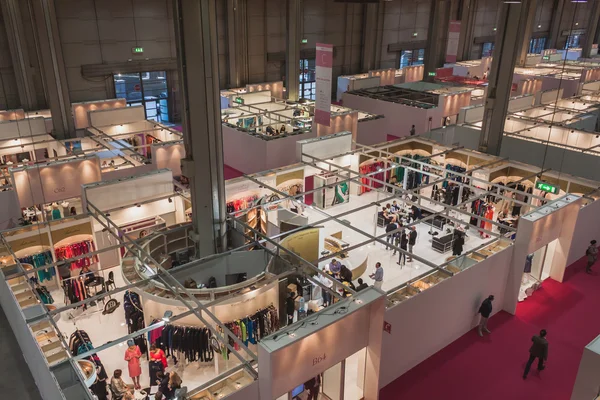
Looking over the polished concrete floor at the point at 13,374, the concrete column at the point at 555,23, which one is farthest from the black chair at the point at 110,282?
the concrete column at the point at 555,23

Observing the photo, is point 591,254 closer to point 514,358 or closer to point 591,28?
point 514,358

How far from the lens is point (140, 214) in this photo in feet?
39.6

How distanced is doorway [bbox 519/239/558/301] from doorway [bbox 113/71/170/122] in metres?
18.6

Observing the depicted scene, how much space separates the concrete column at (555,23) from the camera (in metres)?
42.8

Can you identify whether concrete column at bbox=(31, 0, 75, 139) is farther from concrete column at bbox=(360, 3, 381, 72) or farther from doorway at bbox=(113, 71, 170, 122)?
concrete column at bbox=(360, 3, 381, 72)

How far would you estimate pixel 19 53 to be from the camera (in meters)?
19.3

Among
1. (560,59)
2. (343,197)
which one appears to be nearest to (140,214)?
(343,197)

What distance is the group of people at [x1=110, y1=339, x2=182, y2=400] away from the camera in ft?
23.9

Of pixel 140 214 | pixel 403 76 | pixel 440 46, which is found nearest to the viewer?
pixel 140 214

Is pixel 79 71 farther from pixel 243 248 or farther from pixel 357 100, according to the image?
pixel 243 248

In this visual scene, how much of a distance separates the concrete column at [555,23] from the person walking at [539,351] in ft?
142

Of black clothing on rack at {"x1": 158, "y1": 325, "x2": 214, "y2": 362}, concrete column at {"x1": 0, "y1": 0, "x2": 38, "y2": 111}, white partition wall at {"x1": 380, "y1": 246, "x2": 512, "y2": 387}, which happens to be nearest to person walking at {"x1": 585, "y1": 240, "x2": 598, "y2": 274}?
white partition wall at {"x1": 380, "y1": 246, "x2": 512, "y2": 387}

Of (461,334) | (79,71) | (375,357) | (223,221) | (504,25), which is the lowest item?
(461,334)

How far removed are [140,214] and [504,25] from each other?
1143 cm
